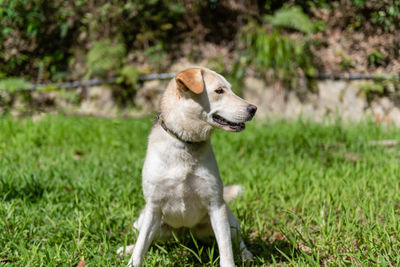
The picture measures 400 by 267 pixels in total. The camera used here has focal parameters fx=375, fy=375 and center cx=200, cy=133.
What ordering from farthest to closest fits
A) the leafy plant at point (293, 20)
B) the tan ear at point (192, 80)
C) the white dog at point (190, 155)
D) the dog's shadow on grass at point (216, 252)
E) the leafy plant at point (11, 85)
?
1. the leafy plant at point (11, 85)
2. the leafy plant at point (293, 20)
3. the dog's shadow on grass at point (216, 252)
4. the white dog at point (190, 155)
5. the tan ear at point (192, 80)

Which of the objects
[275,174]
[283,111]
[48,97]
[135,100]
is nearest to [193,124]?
[275,174]

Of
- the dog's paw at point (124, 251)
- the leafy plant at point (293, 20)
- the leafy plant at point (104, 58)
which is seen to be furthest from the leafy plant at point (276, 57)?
the dog's paw at point (124, 251)

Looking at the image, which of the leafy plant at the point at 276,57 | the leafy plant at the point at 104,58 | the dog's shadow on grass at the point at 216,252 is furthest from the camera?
the leafy plant at the point at 104,58

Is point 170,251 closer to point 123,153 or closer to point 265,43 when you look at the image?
point 123,153

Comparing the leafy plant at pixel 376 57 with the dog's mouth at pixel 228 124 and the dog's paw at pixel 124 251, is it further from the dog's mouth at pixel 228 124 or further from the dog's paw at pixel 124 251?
the dog's paw at pixel 124 251

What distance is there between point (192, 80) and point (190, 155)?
0.46 meters

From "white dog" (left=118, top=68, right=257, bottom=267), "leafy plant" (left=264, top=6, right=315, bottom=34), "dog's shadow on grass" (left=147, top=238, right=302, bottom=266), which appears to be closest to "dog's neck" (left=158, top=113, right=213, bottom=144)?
"white dog" (left=118, top=68, right=257, bottom=267)

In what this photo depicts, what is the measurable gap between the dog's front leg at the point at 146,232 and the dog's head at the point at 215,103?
676 mm

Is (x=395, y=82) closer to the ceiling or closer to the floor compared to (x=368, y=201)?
closer to the ceiling

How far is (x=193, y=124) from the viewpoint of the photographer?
2258 mm

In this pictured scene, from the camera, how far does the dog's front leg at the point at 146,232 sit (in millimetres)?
2307

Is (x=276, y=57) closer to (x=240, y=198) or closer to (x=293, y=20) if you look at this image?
(x=293, y=20)

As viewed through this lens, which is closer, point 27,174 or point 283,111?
point 27,174

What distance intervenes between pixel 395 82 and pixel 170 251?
220 inches
